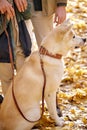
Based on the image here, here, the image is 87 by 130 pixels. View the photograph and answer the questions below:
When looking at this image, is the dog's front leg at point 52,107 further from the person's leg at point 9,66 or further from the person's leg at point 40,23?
the person's leg at point 40,23

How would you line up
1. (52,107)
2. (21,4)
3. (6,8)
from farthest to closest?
(52,107), (21,4), (6,8)

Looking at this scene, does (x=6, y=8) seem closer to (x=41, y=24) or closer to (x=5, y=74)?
(x=41, y=24)

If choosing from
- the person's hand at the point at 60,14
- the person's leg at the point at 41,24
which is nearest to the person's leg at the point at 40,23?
the person's leg at the point at 41,24

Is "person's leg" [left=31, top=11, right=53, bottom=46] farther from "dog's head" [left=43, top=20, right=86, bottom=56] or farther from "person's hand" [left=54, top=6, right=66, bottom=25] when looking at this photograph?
"dog's head" [left=43, top=20, right=86, bottom=56]

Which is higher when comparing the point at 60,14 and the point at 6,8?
the point at 6,8

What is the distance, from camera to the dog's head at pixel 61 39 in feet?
13.2

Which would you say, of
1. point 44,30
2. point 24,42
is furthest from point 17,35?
point 44,30

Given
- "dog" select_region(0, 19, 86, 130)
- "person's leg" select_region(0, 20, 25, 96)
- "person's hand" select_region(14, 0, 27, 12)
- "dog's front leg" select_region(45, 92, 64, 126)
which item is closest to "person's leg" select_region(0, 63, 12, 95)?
"person's leg" select_region(0, 20, 25, 96)

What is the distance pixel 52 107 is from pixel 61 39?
2.47 feet

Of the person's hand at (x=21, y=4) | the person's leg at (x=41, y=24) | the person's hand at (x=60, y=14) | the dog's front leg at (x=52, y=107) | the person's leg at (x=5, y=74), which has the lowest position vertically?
the dog's front leg at (x=52, y=107)

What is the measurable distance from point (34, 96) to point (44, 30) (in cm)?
84

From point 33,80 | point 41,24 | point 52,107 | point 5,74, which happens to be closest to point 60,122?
point 52,107

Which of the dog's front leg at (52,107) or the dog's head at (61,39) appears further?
the dog's front leg at (52,107)

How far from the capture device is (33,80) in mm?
4090
